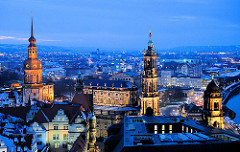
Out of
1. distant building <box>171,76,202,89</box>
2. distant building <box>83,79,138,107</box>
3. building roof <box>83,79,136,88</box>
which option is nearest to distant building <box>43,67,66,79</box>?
distant building <box>171,76,202,89</box>

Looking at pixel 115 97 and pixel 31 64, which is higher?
pixel 31 64

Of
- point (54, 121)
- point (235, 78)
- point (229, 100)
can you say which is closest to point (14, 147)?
point (54, 121)

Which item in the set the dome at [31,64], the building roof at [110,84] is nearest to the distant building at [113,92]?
the building roof at [110,84]

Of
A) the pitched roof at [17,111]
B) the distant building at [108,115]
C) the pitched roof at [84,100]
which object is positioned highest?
the pitched roof at [84,100]

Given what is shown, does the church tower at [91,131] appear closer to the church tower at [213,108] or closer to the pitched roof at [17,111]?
the pitched roof at [17,111]

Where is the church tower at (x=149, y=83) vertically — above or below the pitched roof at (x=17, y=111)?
above

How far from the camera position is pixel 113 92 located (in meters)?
53.9

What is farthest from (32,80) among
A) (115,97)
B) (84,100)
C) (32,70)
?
(115,97)

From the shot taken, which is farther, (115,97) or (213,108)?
(115,97)

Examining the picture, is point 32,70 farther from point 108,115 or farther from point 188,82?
point 188,82

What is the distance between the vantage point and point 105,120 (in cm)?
4900

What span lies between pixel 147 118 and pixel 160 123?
93.5 inches

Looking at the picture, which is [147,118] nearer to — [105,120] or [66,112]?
[66,112]

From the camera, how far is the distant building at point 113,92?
5310 cm
